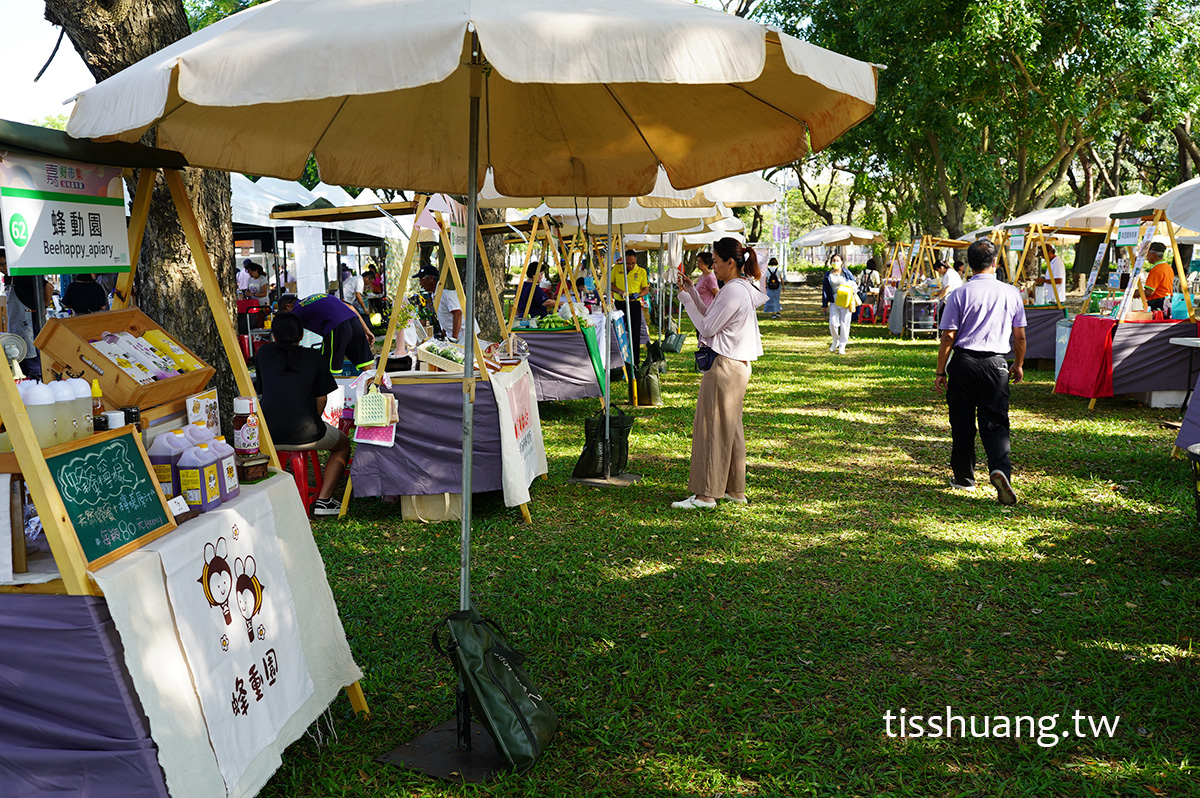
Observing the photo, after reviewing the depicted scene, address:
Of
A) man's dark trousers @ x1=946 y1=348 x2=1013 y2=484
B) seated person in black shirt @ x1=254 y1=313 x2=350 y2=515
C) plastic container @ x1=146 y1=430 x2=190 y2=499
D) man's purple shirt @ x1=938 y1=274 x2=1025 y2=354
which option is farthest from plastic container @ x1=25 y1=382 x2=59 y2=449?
man's dark trousers @ x1=946 y1=348 x2=1013 y2=484

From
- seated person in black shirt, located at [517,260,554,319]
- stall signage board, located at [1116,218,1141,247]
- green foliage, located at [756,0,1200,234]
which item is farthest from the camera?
green foliage, located at [756,0,1200,234]

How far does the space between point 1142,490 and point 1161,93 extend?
12.9m

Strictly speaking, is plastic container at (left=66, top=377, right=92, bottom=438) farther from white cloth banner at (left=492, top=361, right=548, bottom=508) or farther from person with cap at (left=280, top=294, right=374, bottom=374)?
person with cap at (left=280, top=294, right=374, bottom=374)

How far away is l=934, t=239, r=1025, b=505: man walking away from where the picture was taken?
6324 mm

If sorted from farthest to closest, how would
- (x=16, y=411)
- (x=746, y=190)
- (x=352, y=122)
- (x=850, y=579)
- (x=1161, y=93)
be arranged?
(x=1161, y=93) → (x=746, y=190) → (x=850, y=579) → (x=352, y=122) → (x=16, y=411)

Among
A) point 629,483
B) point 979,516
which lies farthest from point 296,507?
point 979,516

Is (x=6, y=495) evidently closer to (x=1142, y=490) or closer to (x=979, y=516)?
(x=979, y=516)

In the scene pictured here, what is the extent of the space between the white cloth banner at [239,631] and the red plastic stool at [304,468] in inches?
132

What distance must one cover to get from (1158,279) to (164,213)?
10.9 meters

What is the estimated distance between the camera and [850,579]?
5.20 meters

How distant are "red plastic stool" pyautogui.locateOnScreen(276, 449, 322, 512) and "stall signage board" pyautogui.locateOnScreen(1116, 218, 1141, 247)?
31.6 feet

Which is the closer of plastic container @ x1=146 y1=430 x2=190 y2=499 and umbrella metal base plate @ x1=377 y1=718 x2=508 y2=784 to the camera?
plastic container @ x1=146 y1=430 x2=190 y2=499

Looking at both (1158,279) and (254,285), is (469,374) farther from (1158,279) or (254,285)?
(254,285)

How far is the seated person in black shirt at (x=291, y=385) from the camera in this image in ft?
20.0
